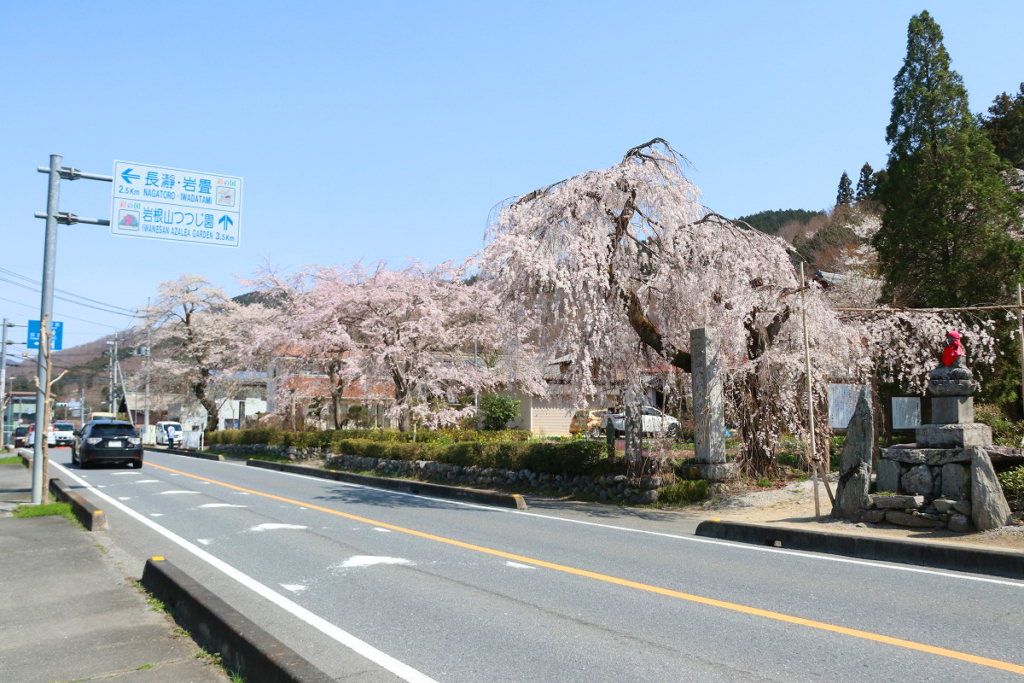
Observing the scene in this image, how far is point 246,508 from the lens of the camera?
1449 cm

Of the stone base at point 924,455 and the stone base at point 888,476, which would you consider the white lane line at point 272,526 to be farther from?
the stone base at point 924,455

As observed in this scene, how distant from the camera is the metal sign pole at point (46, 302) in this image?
13.8 m

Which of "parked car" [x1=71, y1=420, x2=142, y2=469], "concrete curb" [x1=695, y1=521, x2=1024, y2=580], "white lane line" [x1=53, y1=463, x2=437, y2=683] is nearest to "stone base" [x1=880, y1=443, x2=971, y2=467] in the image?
"concrete curb" [x1=695, y1=521, x2=1024, y2=580]

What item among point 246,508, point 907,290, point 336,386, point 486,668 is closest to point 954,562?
point 486,668

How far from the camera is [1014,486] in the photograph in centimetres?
956

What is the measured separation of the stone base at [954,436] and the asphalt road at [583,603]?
2657 millimetres

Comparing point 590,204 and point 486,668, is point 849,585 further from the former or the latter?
point 590,204

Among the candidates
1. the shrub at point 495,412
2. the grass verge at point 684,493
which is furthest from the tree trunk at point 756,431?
the shrub at point 495,412

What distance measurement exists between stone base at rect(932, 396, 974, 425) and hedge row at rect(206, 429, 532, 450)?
11504mm

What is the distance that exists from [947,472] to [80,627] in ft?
33.9

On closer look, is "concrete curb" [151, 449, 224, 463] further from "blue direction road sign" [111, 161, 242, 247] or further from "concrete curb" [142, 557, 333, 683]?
"concrete curb" [142, 557, 333, 683]

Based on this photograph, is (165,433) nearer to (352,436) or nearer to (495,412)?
(352,436)

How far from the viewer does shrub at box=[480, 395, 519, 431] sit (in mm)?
33688

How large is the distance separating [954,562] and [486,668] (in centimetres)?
615
